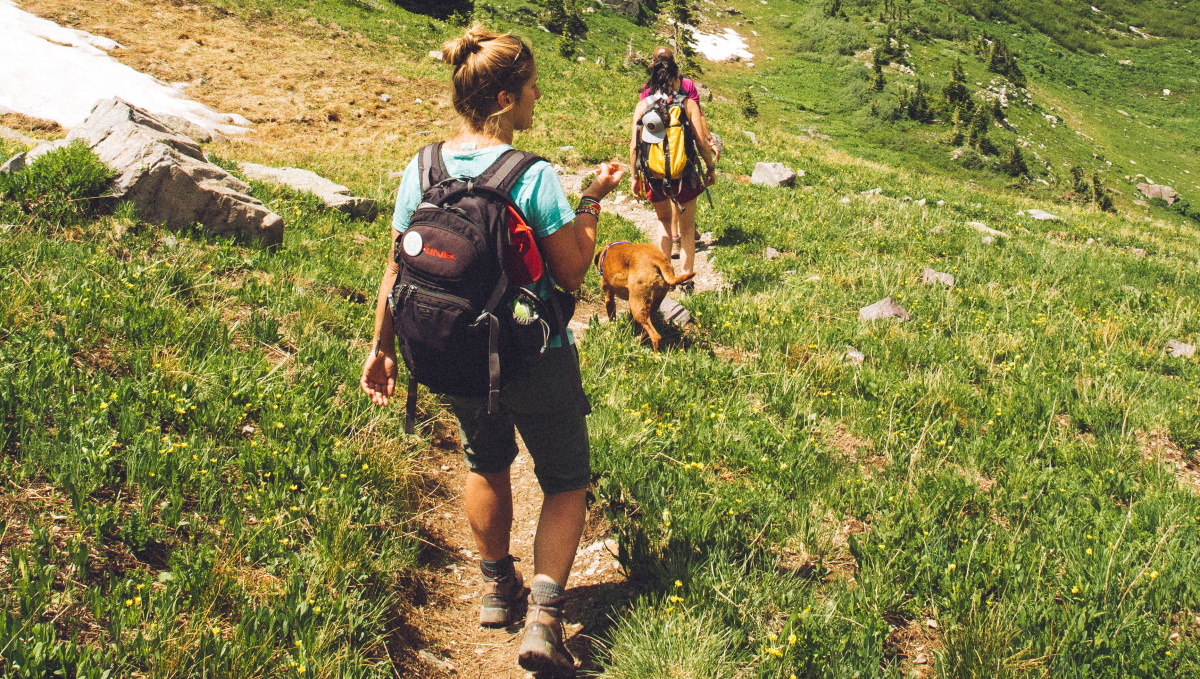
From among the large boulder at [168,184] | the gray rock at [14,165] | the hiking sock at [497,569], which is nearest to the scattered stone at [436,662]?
the hiking sock at [497,569]

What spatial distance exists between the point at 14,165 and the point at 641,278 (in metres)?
5.62

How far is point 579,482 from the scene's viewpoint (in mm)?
2861

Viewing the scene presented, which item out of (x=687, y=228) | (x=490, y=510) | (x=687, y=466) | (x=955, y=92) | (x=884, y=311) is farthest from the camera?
(x=955, y=92)

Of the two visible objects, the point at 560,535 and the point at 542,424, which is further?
the point at 560,535

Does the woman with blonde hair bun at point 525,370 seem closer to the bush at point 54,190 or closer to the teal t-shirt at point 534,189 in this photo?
the teal t-shirt at point 534,189

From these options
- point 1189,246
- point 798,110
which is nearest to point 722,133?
point 1189,246

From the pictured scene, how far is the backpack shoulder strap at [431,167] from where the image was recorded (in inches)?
101

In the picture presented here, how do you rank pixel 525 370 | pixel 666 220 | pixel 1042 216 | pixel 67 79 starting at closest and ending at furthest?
→ 1. pixel 525 370
2. pixel 666 220
3. pixel 1042 216
4. pixel 67 79

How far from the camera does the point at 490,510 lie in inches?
117

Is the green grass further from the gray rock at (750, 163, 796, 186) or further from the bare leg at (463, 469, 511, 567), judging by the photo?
the gray rock at (750, 163, 796, 186)

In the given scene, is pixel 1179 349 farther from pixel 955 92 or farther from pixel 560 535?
pixel 955 92

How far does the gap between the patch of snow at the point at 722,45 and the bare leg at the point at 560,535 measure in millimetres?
52688

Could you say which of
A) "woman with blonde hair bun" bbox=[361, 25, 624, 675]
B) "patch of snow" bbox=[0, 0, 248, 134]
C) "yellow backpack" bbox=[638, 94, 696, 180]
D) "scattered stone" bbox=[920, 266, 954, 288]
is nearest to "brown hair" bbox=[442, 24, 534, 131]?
"woman with blonde hair bun" bbox=[361, 25, 624, 675]

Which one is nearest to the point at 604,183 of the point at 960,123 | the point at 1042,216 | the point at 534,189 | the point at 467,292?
the point at 534,189
